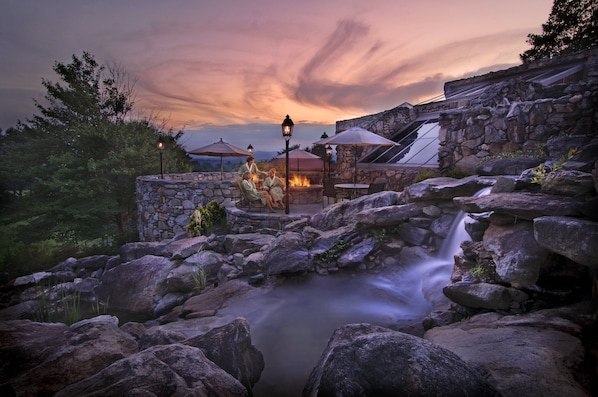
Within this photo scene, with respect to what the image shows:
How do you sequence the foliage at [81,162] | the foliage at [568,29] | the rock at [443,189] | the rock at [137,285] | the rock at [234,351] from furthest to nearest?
the foliage at [81,162] < the foliage at [568,29] < the rock at [137,285] < the rock at [443,189] < the rock at [234,351]

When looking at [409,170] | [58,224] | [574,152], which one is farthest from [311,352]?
[58,224]

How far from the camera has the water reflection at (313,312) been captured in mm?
3862

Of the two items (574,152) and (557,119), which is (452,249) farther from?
(557,119)

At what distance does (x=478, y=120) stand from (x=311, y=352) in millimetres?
8167

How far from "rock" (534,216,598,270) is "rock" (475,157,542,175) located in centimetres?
352

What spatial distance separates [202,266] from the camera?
7449 millimetres

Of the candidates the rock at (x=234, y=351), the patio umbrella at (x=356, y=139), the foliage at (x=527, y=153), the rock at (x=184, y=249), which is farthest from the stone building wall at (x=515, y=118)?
the rock at (x=234, y=351)

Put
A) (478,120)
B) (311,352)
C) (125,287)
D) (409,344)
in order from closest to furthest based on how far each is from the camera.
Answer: (409,344) < (311,352) < (125,287) < (478,120)

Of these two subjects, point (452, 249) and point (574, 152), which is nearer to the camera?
point (574, 152)

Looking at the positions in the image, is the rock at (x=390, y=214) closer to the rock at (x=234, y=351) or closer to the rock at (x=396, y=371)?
the rock at (x=234, y=351)

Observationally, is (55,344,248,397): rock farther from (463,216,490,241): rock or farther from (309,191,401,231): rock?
(309,191,401,231): rock

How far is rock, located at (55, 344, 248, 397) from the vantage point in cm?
225

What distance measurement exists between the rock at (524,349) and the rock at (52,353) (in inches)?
148

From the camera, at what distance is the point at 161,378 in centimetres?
237
